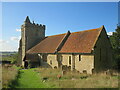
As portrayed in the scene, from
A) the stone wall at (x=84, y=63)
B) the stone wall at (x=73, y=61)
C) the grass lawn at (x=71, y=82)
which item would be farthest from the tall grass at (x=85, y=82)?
the stone wall at (x=73, y=61)

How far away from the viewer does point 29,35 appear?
35.6m

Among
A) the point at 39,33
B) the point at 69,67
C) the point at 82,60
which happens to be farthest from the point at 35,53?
the point at 82,60

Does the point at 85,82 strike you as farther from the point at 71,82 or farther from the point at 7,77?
the point at 7,77

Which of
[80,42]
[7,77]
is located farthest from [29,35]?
[7,77]

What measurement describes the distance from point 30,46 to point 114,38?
2293cm

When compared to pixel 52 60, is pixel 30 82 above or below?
below

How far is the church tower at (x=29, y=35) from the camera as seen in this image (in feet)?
115

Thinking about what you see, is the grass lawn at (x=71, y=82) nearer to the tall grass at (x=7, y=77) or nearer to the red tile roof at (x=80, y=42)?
the tall grass at (x=7, y=77)

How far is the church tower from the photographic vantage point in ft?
115

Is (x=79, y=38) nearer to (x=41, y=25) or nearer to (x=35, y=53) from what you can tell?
(x=35, y=53)

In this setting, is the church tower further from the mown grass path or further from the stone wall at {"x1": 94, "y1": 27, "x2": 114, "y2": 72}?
the stone wall at {"x1": 94, "y1": 27, "x2": 114, "y2": 72}

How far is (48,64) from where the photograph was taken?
28141 mm

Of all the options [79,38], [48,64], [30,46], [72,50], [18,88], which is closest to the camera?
[18,88]

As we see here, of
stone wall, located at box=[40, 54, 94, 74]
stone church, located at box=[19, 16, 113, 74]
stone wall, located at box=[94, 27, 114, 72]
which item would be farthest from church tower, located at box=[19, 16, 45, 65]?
stone wall, located at box=[94, 27, 114, 72]
